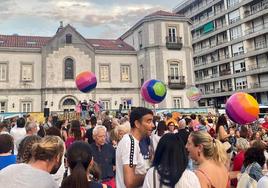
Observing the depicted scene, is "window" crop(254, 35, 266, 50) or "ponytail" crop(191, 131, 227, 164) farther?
"window" crop(254, 35, 266, 50)

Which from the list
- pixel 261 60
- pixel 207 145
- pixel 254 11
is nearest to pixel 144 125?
pixel 207 145

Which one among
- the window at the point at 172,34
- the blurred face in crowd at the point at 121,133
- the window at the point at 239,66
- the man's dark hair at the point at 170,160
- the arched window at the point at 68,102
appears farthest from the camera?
the window at the point at 239,66

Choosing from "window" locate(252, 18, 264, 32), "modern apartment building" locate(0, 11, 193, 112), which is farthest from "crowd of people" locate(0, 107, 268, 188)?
"window" locate(252, 18, 264, 32)

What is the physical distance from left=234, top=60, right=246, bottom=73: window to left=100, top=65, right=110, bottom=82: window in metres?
26.7

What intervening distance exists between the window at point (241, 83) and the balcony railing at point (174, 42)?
2029 centimetres

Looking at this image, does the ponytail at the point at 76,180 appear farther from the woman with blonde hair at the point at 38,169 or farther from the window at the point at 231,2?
the window at the point at 231,2

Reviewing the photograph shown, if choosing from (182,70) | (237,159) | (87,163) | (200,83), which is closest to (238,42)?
(200,83)

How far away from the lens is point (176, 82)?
3481 centimetres

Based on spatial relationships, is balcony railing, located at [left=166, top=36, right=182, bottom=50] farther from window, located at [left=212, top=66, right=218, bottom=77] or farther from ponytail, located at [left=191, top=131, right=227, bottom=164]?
ponytail, located at [left=191, top=131, right=227, bottom=164]

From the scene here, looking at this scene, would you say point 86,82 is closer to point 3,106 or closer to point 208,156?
point 208,156

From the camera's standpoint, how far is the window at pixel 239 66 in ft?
168

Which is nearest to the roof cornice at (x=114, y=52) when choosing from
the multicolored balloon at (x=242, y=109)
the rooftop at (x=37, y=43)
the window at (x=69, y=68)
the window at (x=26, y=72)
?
the rooftop at (x=37, y=43)

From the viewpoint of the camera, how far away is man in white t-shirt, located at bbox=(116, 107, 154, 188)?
355 centimetres

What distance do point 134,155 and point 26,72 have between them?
1206 inches
